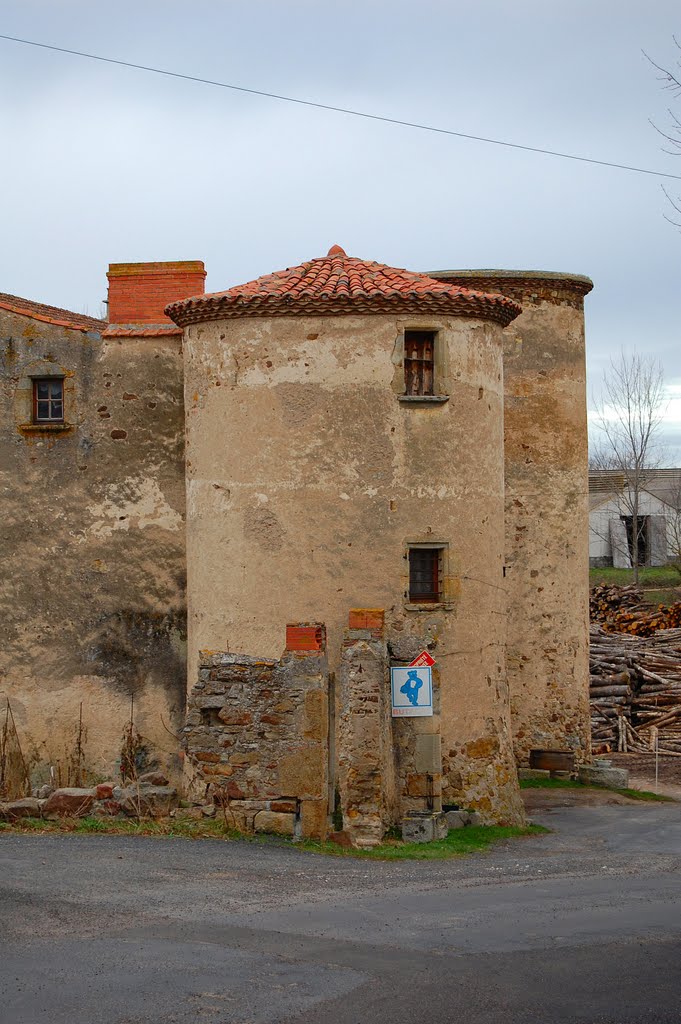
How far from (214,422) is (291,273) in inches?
97.9

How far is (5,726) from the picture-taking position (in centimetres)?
1950

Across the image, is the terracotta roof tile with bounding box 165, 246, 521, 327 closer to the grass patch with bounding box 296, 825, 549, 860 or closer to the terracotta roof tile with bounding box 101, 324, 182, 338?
the terracotta roof tile with bounding box 101, 324, 182, 338

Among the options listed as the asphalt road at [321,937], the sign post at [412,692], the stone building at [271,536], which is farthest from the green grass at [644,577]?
the asphalt road at [321,937]

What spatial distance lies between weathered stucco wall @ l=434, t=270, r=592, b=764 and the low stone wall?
7162mm

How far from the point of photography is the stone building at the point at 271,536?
55.1ft

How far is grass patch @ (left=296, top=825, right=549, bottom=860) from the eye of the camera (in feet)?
51.7

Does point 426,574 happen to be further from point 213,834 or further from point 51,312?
point 51,312

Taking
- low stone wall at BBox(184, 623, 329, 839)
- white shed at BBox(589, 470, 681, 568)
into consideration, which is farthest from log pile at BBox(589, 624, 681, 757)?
white shed at BBox(589, 470, 681, 568)

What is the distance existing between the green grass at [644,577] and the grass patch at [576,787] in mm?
24378

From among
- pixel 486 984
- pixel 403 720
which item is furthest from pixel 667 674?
pixel 486 984

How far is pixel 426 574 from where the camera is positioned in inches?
707

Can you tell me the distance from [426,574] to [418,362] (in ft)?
9.38

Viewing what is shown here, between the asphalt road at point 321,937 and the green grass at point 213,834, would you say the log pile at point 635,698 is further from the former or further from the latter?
the asphalt road at point 321,937

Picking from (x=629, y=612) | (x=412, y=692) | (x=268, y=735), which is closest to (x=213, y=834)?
(x=268, y=735)
